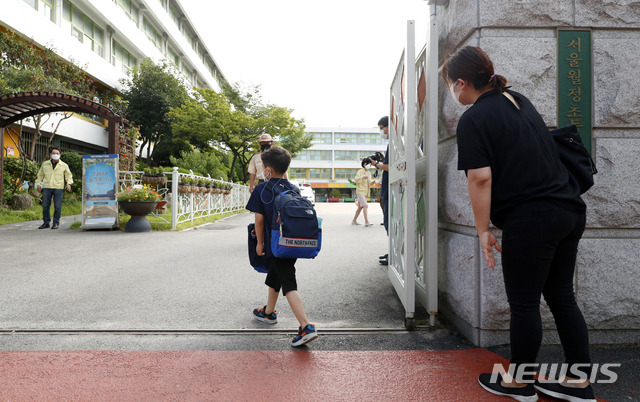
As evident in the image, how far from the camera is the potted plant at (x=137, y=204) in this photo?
971 centimetres

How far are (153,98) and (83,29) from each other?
4795mm

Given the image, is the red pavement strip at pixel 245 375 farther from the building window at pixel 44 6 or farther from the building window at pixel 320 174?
the building window at pixel 320 174

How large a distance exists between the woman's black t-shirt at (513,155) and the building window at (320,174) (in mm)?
73640

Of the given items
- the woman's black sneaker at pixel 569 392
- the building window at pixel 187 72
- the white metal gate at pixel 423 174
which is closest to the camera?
the woman's black sneaker at pixel 569 392

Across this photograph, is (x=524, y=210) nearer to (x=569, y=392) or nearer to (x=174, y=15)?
(x=569, y=392)

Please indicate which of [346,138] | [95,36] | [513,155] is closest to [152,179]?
[513,155]

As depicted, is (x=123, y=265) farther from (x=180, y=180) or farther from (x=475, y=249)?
(x=180, y=180)

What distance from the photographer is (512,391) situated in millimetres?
2172

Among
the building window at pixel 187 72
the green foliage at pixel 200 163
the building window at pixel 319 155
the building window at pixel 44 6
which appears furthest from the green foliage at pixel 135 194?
the building window at pixel 319 155

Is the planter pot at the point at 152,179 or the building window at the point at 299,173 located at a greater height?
the building window at the point at 299,173

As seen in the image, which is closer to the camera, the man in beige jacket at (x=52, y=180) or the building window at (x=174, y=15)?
the man in beige jacket at (x=52, y=180)

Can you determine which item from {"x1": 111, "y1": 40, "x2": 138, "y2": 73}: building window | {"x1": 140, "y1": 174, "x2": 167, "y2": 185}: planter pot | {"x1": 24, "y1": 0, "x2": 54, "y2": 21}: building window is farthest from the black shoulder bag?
{"x1": 111, "y1": 40, "x2": 138, "y2": 73}: building window

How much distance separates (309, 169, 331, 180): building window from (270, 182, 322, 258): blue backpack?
2866 inches

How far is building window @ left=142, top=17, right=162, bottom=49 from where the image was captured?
30642mm
